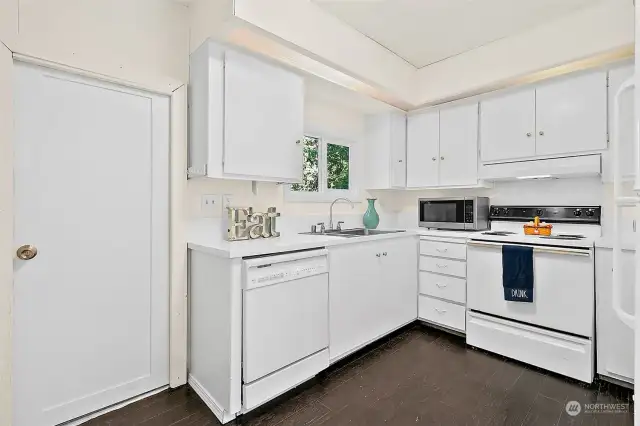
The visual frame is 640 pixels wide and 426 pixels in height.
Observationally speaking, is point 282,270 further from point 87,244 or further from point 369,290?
point 87,244

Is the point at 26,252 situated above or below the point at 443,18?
below

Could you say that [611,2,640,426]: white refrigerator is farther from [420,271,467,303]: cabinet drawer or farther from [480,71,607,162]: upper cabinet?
[420,271,467,303]: cabinet drawer

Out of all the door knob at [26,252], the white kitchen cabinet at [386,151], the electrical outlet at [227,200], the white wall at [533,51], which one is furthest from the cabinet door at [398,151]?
the door knob at [26,252]

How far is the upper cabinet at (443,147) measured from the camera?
10.3 ft

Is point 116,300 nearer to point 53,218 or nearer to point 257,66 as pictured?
point 53,218

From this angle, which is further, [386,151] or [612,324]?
[386,151]

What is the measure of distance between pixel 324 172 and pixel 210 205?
4.35 ft

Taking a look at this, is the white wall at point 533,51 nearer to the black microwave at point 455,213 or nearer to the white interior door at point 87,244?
the black microwave at point 455,213

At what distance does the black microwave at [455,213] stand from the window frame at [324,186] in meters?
0.76

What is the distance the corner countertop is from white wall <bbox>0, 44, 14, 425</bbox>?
35.0 inches

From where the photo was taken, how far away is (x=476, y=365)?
2.40 metres

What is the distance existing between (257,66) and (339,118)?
1340 millimetres

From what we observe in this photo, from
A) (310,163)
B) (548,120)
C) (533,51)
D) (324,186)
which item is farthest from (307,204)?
(533,51)

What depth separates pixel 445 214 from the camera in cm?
329
